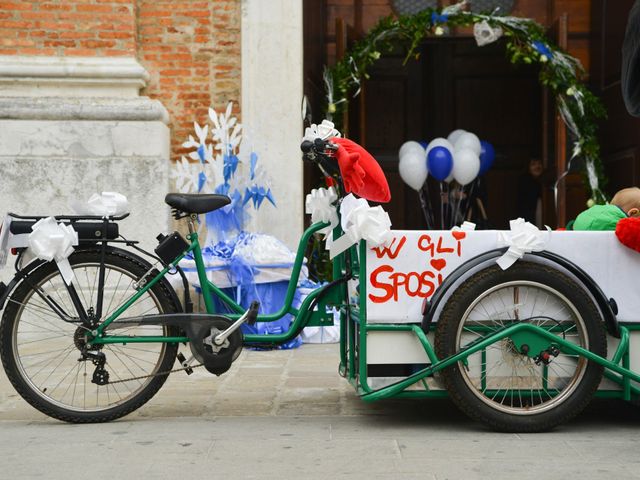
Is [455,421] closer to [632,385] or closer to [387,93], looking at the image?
[632,385]

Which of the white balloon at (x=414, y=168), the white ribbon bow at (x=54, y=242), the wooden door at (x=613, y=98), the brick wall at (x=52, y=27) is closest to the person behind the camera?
the white ribbon bow at (x=54, y=242)

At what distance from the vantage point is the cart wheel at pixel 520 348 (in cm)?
412

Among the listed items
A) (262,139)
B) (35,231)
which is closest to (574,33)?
(262,139)

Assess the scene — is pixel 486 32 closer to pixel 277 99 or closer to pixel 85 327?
pixel 277 99

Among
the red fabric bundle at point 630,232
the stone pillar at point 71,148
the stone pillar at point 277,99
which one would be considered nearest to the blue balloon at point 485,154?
the stone pillar at point 277,99

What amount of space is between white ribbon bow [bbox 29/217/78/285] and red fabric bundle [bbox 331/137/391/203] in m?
1.32

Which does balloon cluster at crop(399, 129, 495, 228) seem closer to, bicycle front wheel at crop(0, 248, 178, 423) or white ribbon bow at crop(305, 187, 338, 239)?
white ribbon bow at crop(305, 187, 338, 239)

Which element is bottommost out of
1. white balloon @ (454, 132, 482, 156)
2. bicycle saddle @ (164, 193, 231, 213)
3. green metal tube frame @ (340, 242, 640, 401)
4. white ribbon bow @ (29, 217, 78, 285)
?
green metal tube frame @ (340, 242, 640, 401)

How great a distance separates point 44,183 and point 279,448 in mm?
4404

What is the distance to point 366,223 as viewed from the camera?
163 inches

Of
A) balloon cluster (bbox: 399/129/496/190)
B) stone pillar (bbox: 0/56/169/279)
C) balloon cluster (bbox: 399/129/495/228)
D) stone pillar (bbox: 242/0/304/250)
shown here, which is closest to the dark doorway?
balloon cluster (bbox: 399/129/495/228)

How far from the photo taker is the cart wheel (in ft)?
13.5

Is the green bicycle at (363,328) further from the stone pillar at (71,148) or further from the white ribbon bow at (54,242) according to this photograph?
the stone pillar at (71,148)

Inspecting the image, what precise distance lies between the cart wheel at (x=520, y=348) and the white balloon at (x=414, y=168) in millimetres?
5381
